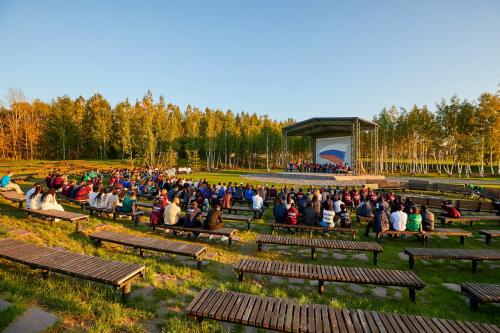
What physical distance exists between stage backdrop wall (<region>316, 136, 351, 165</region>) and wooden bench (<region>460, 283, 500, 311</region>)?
101 ft

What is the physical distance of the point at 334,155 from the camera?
3572cm

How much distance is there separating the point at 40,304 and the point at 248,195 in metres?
10.1

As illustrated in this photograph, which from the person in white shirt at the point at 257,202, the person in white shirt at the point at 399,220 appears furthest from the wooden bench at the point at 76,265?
the person in white shirt at the point at 399,220

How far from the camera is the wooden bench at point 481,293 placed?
4.13 m

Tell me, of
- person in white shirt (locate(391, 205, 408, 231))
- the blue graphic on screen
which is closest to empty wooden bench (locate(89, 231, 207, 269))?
person in white shirt (locate(391, 205, 408, 231))

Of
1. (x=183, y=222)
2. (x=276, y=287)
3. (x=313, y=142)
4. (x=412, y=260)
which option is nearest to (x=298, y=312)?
(x=276, y=287)

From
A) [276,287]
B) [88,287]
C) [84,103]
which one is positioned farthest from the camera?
[84,103]

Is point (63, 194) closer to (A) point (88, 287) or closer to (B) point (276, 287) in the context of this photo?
(A) point (88, 287)

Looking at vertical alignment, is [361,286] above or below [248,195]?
below

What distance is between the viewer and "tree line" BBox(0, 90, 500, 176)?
38.6 meters

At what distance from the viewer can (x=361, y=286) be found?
5301 millimetres

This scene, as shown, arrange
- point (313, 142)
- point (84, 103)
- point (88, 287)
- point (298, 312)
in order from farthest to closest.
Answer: point (84, 103) → point (313, 142) → point (88, 287) → point (298, 312)

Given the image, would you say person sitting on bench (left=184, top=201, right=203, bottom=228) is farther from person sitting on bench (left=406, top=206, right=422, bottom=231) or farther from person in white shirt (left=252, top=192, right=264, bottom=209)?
person sitting on bench (left=406, top=206, right=422, bottom=231)

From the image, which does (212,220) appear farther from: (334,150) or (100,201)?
(334,150)
